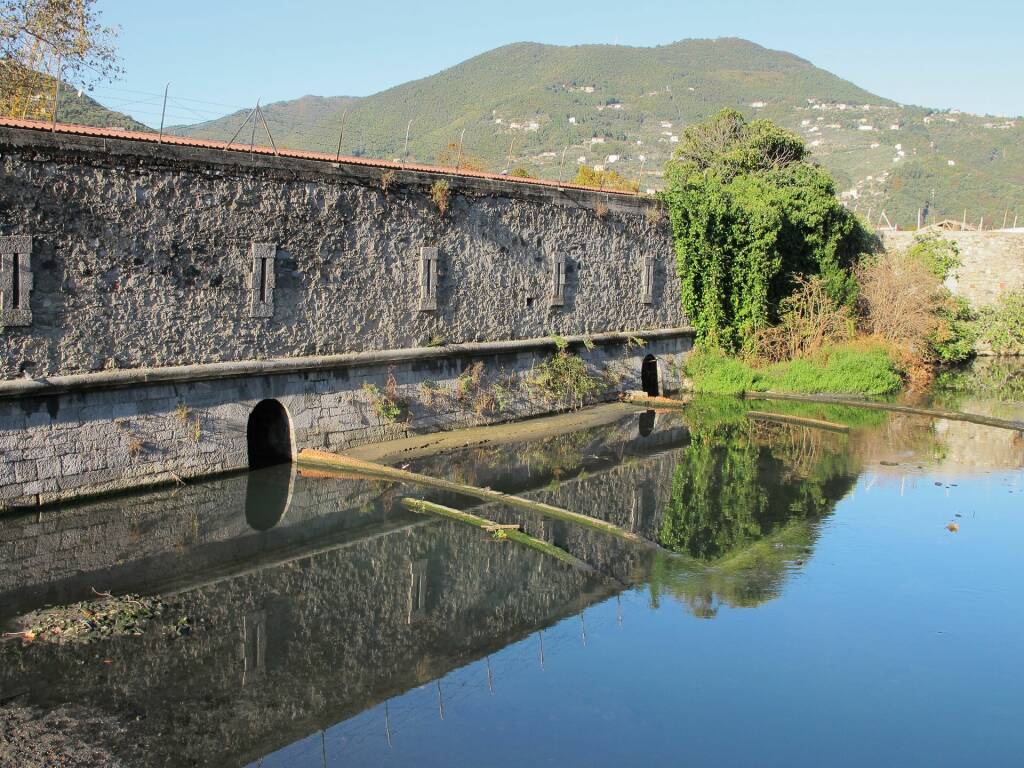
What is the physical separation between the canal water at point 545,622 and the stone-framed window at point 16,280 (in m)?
Answer: 2.38

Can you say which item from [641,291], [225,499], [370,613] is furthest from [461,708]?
[641,291]

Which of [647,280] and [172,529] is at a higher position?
[647,280]

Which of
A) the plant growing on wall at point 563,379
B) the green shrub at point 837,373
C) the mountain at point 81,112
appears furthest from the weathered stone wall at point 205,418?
the mountain at point 81,112

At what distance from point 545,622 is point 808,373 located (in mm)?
15592

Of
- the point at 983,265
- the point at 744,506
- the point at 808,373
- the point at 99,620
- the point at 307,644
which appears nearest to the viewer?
the point at 307,644

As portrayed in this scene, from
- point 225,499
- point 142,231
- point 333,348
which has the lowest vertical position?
point 225,499

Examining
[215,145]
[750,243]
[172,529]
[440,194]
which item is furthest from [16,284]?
[750,243]

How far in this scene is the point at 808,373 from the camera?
2292 centimetres

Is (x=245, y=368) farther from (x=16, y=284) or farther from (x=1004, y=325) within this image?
(x=1004, y=325)

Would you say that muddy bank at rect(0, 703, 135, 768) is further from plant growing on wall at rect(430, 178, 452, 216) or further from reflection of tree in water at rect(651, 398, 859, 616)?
plant growing on wall at rect(430, 178, 452, 216)

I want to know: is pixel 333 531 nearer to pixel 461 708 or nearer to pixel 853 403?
pixel 461 708

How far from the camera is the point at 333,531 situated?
38.1 ft

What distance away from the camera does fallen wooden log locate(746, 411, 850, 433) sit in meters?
18.6

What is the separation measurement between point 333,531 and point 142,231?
15.7ft
